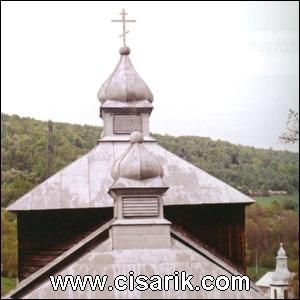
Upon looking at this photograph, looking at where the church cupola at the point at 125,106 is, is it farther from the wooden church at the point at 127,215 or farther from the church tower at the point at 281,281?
the church tower at the point at 281,281

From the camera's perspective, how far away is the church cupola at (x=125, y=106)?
1386cm

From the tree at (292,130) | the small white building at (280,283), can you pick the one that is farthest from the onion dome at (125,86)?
the small white building at (280,283)

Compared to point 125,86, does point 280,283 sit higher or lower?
lower

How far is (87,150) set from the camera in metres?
27.7

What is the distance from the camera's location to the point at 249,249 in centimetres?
3005

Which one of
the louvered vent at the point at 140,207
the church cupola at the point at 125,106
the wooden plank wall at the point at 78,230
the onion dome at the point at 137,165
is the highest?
the church cupola at the point at 125,106

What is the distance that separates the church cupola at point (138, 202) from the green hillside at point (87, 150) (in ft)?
52.9

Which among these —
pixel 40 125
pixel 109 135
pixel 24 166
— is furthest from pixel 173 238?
pixel 40 125

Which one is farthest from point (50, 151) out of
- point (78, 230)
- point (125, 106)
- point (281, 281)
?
point (78, 230)

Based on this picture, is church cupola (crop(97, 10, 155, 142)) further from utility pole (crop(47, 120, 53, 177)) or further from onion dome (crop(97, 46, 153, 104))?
utility pole (crop(47, 120, 53, 177))

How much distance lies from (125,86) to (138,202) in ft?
14.1

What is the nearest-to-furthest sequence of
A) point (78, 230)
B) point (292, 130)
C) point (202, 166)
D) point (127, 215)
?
point (292, 130), point (127, 215), point (78, 230), point (202, 166)

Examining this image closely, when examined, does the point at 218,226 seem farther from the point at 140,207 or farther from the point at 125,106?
the point at 140,207

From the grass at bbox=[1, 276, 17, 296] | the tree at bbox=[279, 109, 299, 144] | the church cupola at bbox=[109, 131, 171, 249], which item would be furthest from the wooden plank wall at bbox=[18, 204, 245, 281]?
the grass at bbox=[1, 276, 17, 296]
